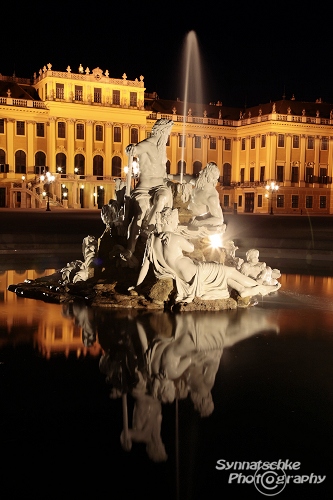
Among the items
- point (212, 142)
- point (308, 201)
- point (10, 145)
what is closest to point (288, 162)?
point (308, 201)

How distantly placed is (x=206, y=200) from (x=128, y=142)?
5780 centimetres

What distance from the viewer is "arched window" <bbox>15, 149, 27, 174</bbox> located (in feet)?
199

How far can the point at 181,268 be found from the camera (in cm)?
845

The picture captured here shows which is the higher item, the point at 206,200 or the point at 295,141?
the point at 295,141

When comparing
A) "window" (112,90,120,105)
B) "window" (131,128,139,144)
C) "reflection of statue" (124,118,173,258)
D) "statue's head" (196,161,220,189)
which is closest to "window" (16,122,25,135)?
"window" (112,90,120,105)

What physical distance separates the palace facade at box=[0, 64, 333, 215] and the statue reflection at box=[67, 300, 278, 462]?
45824 mm

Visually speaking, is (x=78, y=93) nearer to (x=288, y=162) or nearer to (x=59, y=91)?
(x=59, y=91)

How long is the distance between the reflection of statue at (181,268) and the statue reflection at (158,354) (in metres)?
0.41

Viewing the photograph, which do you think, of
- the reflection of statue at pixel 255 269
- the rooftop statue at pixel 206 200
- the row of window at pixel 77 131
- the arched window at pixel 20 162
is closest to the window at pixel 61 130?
the row of window at pixel 77 131

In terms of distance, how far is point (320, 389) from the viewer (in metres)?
5.18

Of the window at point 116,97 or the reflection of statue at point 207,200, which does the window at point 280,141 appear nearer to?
the window at point 116,97

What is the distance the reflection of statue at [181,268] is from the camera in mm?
8430

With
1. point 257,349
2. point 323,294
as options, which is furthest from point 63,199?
point 257,349

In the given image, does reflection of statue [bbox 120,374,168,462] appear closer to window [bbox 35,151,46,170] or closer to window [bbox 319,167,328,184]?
window [bbox 35,151,46,170]
